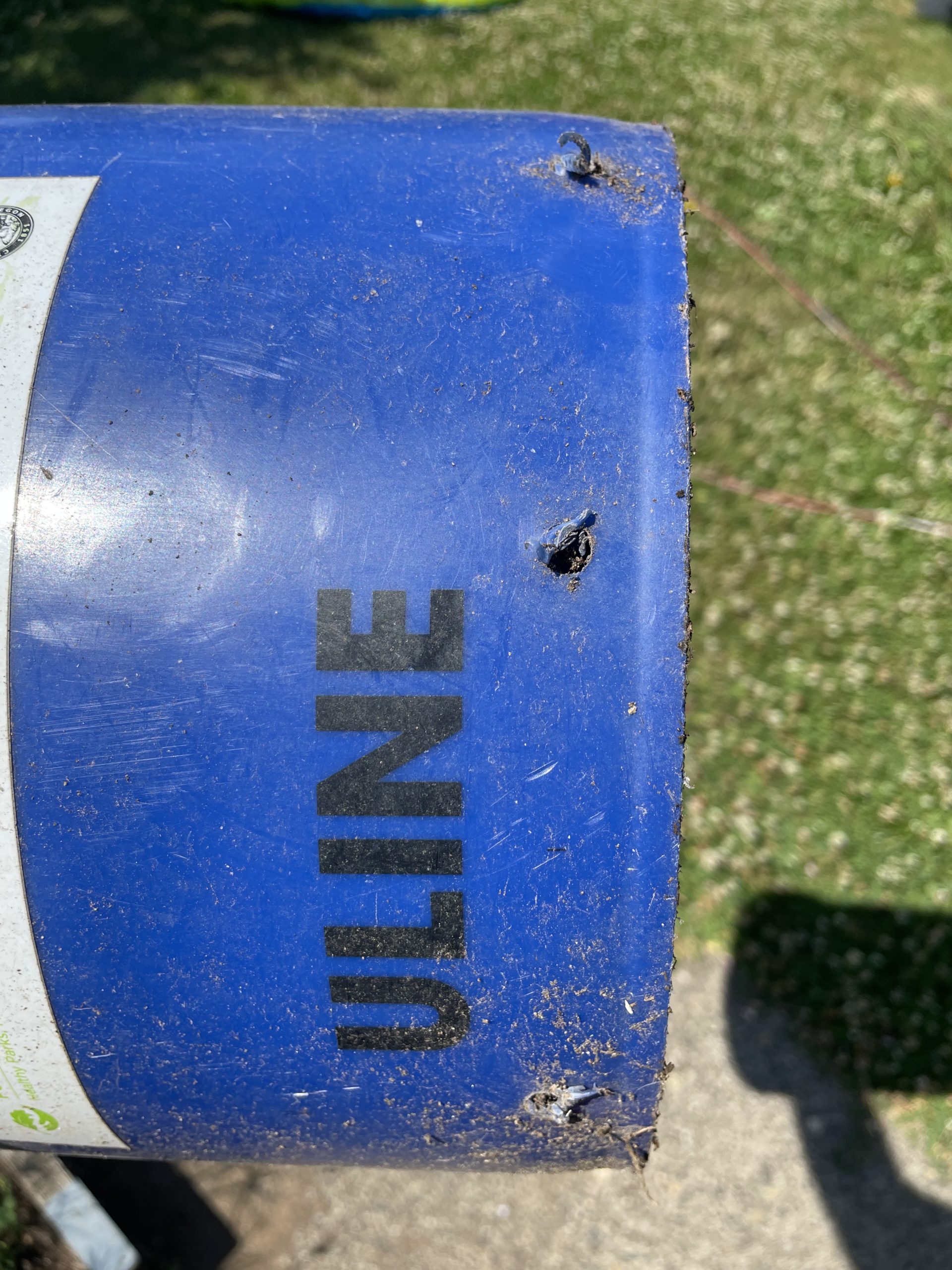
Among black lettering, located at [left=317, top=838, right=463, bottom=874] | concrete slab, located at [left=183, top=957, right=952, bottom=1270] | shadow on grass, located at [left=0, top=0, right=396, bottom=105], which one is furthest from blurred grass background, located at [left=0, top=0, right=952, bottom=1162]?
black lettering, located at [left=317, top=838, right=463, bottom=874]

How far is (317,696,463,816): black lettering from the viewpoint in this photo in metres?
1.75

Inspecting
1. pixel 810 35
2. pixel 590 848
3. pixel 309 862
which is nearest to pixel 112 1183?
pixel 309 862

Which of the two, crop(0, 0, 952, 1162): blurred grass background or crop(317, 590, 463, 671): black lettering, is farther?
crop(0, 0, 952, 1162): blurred grass background

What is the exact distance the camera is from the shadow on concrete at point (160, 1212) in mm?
3229

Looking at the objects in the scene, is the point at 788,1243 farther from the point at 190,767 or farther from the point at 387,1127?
the point at 190,767

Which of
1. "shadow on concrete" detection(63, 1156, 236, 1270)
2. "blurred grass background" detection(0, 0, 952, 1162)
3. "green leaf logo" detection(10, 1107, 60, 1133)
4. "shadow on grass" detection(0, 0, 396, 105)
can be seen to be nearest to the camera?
"green leaf logo" detection(10, 1107, 60, 1133)

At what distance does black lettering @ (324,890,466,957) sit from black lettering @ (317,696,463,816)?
199mm

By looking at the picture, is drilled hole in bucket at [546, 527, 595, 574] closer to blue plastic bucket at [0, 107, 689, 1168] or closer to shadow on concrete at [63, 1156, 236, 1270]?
blue plastic bucket at [0, 107, 689, 1168]

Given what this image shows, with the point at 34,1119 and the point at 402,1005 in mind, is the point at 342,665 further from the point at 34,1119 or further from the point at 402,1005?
the point at 34,1119

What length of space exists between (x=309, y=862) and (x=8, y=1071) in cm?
82

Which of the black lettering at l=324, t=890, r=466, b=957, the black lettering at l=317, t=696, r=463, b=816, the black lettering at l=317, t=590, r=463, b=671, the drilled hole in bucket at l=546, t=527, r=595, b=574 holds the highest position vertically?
the drilled hole in bucket at l=546, t=527, r=595, b=574

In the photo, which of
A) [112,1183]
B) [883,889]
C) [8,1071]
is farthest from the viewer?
[883,889]

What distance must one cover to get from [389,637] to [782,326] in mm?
3363

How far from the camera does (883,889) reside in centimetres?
367
